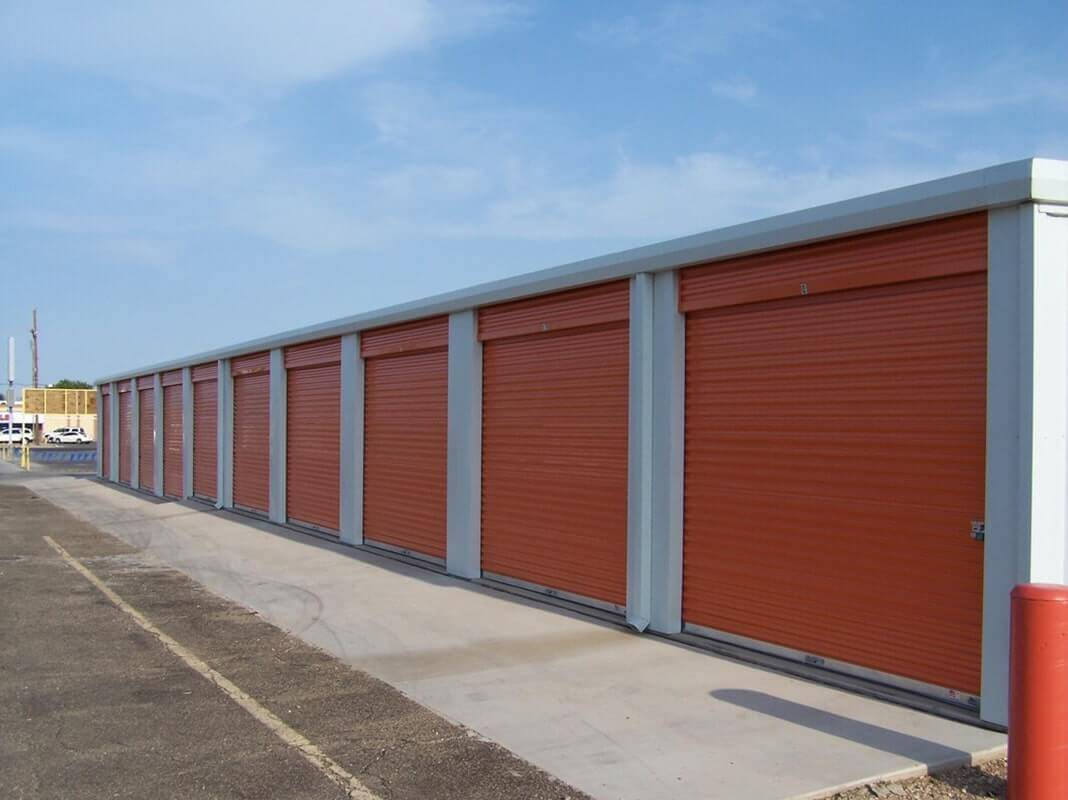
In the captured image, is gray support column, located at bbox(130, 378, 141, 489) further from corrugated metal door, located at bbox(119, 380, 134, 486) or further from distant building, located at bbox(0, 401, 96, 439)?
distant building, located at bbox(0, 401, 96, 439)

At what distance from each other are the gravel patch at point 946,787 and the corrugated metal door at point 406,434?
811cm

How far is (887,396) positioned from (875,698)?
6.99 feet

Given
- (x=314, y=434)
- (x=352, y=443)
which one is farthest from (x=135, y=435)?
(x=352, y=443)

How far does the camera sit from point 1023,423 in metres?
6.04

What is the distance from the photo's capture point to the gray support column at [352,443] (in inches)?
596

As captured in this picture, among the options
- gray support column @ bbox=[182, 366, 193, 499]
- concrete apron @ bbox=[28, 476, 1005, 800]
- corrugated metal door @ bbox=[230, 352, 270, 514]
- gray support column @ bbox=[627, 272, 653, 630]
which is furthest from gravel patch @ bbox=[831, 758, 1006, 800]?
gray support column @ bbox=[182, 366, 193, 499]

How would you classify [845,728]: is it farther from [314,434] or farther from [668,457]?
[314,434]

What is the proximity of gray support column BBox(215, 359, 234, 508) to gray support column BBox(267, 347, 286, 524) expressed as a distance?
117 inches

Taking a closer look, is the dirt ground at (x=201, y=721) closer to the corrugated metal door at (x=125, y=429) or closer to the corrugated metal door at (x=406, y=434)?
the corrugated metal door at (x=406, y=434)

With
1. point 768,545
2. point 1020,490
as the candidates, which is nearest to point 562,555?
point 768,545

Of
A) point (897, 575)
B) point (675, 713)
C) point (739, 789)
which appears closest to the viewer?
point (739, 789)

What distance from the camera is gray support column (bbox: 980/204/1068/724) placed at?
19.7 ft

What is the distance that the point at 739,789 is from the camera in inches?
200

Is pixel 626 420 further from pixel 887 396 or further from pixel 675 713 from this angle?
pixel 675 713
